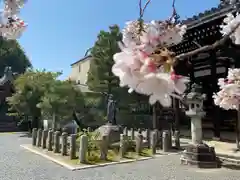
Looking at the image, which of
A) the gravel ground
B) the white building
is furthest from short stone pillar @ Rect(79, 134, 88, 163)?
the white building

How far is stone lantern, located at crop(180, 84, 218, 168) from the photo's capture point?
7.49m

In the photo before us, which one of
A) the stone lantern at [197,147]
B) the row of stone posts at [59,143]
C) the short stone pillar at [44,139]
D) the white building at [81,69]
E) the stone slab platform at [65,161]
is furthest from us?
the white building at [81,69]

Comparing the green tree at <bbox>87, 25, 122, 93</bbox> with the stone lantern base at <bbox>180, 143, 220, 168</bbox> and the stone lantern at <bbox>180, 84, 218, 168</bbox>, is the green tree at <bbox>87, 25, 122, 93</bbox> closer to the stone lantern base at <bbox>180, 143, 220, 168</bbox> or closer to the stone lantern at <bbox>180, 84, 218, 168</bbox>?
the stone lantern at <bbox>180, 84, 218, 168</bbox>

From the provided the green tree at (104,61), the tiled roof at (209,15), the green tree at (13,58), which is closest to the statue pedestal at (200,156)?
the tiled roof at (209,15)

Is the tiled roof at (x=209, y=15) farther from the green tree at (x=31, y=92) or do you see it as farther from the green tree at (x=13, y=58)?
the green tree at (x=13, y=58)

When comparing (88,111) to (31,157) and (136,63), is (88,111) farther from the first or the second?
(136,63)

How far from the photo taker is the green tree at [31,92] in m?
17.3

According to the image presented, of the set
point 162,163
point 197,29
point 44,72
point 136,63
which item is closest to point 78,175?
point 162,163

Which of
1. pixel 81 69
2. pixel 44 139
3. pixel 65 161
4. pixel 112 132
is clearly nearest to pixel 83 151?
pixel 65 161

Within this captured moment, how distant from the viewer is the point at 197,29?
9852mm

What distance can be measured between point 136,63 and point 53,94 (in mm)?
14157

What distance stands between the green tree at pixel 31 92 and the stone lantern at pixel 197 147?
10924 millimetres

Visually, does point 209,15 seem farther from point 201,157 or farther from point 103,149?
point 103,149

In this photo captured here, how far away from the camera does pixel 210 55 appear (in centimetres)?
1146
